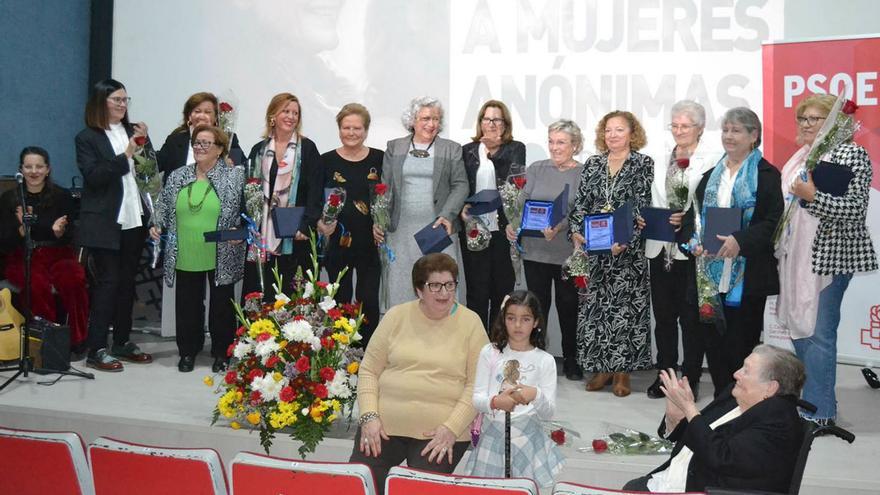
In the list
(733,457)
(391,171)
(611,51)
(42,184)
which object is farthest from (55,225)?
(733,457)

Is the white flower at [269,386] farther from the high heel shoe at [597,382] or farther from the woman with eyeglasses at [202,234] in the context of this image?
the high heel shoe at [597,382]

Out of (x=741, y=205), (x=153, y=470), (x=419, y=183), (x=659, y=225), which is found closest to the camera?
(x=153, y=470)

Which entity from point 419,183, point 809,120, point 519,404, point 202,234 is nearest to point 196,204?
point 202,234

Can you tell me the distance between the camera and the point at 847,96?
517 cm

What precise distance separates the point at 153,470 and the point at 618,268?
10.2 feet

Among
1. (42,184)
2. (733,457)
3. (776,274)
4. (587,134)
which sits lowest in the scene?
(733,457)

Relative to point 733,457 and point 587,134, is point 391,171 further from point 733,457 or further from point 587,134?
point 733,457

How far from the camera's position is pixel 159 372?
17.8ft

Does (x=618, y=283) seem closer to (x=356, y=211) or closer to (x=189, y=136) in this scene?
(x=356, y=211)

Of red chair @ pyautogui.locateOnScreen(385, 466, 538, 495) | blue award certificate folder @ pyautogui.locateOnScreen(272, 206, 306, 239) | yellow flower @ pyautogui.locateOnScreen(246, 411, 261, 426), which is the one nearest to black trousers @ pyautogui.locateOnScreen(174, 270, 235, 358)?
blue award certificate folder @ pyautogui.locateOnScreen(272, 206, 306, 239)

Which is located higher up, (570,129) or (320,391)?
(570,129)

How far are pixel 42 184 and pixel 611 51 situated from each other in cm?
338

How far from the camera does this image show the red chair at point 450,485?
2.07m

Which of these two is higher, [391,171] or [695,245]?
[391,171]
